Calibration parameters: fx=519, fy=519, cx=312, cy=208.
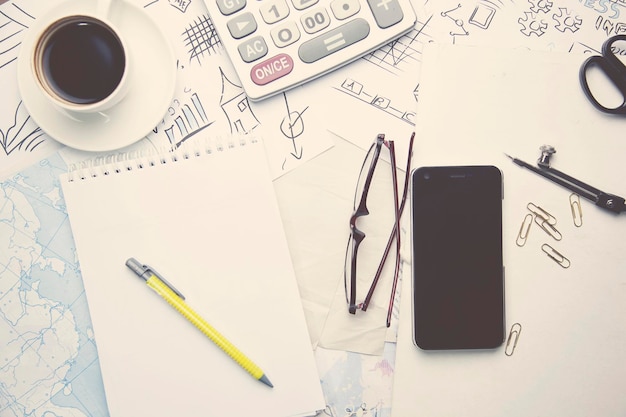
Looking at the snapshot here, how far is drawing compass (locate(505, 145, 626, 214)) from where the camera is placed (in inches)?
21.5

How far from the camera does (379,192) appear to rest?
556 mm

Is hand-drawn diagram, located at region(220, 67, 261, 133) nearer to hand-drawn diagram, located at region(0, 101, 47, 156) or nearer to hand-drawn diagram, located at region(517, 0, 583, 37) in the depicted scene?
hand-drawn diagram, located at region(0, 101, 47, 156)

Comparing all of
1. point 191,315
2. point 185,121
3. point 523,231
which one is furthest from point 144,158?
point 523,231

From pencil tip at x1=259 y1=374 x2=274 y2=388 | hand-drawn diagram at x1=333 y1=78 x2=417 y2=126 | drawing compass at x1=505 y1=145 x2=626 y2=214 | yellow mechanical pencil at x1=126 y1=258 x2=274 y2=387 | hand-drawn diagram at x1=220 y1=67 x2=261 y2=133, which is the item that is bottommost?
pencil tip at x1=259 y1=374 x2=274 y2=388

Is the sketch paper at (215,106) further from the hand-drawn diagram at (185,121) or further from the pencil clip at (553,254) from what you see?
the pencil clip at (553,254)

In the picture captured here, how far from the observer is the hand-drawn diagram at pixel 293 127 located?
21.8 inches

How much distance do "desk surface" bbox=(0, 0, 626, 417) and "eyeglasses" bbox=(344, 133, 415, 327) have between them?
14mm

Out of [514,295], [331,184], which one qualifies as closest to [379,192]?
[331,184]

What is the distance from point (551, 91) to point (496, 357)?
0.95ft

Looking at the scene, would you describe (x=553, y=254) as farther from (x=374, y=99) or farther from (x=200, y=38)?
(x=200, y=38)

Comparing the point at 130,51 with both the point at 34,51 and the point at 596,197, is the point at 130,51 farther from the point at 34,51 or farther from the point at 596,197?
the point at 596,197

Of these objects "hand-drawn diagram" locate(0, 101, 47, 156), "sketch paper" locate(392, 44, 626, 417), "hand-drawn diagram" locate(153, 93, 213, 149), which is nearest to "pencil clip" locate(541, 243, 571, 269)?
"sketch paper" locate(392, 44, 626, 417)

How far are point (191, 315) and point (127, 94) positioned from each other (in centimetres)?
23

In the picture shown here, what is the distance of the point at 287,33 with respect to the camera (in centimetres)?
54
